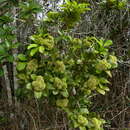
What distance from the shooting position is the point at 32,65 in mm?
1206

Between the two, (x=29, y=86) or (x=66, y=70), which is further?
(x=66, y=70)

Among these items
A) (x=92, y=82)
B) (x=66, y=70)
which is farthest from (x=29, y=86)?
(x=92, y=82)

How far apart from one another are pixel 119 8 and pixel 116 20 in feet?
0.63

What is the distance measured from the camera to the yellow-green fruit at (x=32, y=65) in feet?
3.93

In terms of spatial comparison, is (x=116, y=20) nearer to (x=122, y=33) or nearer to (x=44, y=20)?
(x=122, y=33)

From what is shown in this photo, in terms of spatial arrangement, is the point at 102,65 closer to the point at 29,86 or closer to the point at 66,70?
the point at 66,70

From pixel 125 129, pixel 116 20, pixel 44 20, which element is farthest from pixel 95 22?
pixel 125 129

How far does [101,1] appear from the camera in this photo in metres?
2.16

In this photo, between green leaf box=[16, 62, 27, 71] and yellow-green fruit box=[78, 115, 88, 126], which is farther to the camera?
yellow-green fruit box=[78, 115, 88, 126]

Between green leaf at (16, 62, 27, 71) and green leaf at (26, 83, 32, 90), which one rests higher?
green leaf at (16, 62, 27, 71)

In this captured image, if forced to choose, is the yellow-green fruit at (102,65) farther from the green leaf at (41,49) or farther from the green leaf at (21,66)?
the green leaf at (21,66)

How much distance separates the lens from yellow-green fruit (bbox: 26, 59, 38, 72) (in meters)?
1.20

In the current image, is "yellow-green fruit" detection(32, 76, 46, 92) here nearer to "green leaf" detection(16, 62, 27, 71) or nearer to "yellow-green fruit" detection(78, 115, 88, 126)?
"green leaf" detection(16, 62, 27, 71)

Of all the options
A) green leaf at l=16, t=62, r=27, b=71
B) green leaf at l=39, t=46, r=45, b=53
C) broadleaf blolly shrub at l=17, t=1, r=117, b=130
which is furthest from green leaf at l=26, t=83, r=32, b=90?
green leaf at l=39, t=46, r=45, b=53
